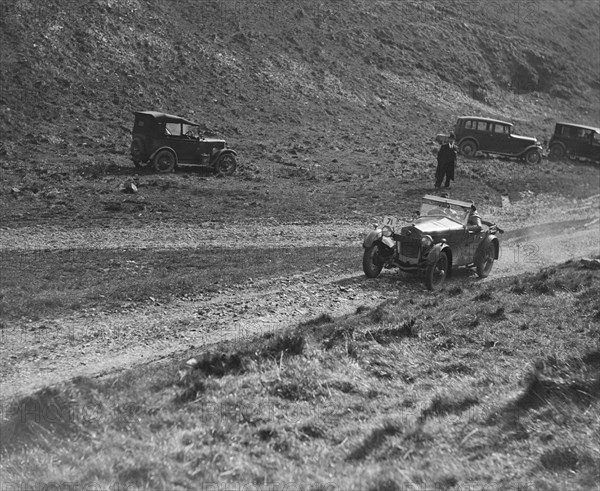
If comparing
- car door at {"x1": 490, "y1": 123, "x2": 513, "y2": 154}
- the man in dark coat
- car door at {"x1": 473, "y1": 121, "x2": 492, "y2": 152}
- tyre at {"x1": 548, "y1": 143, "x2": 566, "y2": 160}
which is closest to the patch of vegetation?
the man in dark coat

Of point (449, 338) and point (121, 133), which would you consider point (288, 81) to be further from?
point (449, 338)

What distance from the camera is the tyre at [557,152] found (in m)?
36.2

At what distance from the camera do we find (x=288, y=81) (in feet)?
121

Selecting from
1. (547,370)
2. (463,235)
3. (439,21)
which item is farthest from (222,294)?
(439,21)

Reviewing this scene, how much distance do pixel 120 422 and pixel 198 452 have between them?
780 mm

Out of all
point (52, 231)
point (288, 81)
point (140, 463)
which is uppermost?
point (288, 81)

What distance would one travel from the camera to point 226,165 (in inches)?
929

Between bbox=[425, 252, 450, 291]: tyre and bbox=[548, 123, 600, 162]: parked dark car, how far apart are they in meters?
25.0

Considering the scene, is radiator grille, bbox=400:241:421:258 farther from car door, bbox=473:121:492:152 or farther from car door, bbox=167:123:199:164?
car door, bbox=473:121:492:152

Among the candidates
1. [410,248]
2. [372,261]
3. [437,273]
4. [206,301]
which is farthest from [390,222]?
[206,301]

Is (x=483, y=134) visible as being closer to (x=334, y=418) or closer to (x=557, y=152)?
(x=557, y=152)

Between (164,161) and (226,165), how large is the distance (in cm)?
206

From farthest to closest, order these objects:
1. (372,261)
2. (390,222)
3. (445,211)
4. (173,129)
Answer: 1. (173,129)
2. (445,211)
3. (390,222)
4. (372,261)

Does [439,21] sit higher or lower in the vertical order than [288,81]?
higher
